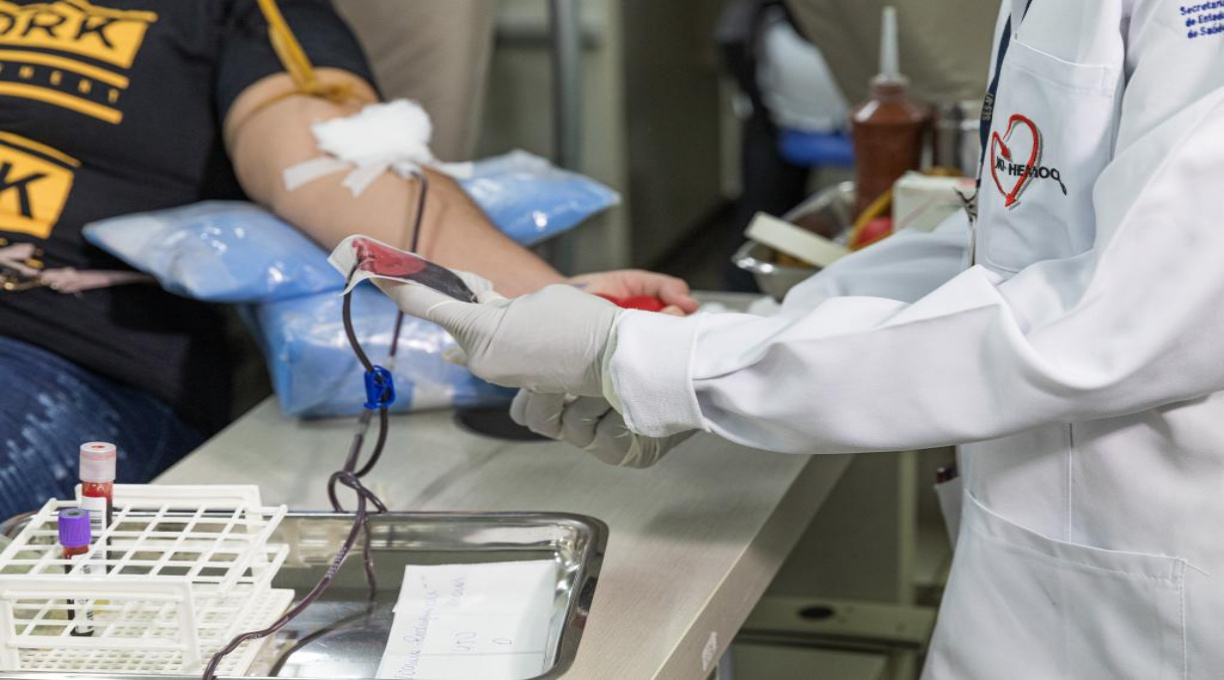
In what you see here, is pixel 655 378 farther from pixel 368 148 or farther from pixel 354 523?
pixel 368 148

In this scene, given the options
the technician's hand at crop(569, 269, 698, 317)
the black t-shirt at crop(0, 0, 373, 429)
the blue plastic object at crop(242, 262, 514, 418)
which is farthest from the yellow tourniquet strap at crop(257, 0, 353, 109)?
the technician's hand at crop(569, 269, 698, 317)

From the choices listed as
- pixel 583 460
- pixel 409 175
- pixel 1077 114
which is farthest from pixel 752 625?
pixel 1077 114

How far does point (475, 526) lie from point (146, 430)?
0.58 m

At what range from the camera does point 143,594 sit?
2.76 feet

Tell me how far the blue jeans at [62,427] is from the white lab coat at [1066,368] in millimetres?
736

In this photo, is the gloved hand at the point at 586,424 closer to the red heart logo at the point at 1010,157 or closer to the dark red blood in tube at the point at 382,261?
the dark red blood in tube at the point at 382,261

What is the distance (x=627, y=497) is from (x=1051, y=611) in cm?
37

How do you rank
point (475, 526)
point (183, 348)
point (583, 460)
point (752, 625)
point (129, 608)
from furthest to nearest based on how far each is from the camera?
point (752, 625) < point (183, 348) < point (583, 460) < point (475, 526) < point (129, 608)

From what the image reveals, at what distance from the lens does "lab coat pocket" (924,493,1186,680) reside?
0.93 meters

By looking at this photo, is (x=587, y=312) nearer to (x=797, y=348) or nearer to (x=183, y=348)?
(x=797, y=348)

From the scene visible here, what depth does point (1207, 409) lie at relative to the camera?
903 millimetres

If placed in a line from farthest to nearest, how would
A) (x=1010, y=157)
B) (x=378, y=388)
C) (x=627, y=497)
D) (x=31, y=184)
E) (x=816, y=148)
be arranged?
(x=816, y=148)
(x=31, y=184)
(x=627, y=497)
(x=378, y=388)
(x=1010, y=157)

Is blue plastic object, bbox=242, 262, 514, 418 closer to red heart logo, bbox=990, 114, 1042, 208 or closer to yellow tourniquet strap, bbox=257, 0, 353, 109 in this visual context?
yellow tourniquet strap, bbox=257, 0, 353, 109

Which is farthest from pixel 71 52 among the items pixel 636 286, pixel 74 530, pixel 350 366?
pixel 74 530
